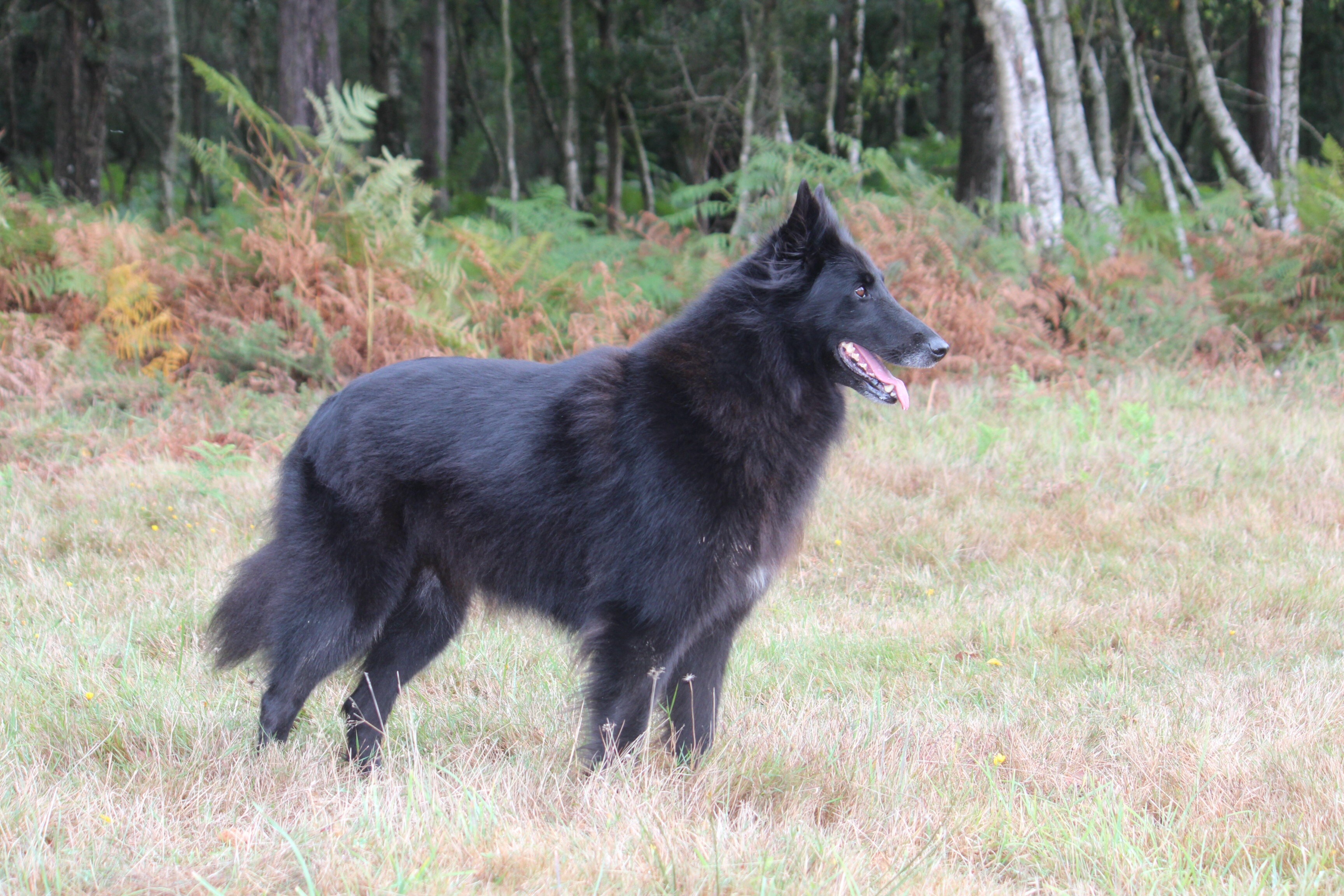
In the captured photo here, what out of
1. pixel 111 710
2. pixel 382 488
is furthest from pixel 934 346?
pixel 111 710

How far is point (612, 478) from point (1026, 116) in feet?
25.2

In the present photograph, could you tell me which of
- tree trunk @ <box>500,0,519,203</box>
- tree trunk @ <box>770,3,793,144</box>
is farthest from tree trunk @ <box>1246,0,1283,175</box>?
tree trunk @ <box>500,0,519,203</box>

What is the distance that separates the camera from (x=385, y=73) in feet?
55.2

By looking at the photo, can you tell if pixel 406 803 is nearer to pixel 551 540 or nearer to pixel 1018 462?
pixel 551 540

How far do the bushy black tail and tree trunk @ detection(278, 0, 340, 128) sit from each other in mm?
7244

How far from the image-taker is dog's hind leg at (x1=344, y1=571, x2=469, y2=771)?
3311 millimetres

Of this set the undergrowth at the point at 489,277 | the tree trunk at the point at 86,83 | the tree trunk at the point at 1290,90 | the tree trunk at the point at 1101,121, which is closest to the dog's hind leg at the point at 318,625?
the undergrowth at the point at 489,277

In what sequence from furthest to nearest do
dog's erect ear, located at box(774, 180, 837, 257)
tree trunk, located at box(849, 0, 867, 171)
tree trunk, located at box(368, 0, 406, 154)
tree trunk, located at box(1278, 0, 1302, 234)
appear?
tree trunk, located at box(368, 0, 406, 154) < tree trunk, located at box(849, 0, 867, 171) < tree trunk, located at box(1278, 0, 1302, 234) < dog's erect ear, located at box(774, 180, 837, 257)

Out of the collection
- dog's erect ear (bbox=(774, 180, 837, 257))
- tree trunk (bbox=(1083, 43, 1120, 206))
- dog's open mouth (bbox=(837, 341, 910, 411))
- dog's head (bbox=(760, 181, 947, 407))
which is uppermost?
tree trunk (bbox=(1083, 43, 1120, 206))

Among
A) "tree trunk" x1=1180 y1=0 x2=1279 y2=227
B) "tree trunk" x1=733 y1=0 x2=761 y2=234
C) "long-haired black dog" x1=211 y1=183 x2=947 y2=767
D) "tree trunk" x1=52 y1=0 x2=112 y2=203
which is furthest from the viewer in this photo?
"tree trunk" x1=52 y1=0 x2=112 y2=203

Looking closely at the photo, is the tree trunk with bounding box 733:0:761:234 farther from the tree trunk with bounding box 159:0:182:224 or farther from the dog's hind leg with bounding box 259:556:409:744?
the tree trunk with bounding box 159:0:182:224

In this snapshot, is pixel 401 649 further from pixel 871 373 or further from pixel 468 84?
pixel 468 84

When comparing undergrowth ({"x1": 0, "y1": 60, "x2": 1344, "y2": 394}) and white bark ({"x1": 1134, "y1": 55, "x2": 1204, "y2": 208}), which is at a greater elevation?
white bark ({"x1": 1134, "y1": 55, "x2": 1204, "y2": 208})

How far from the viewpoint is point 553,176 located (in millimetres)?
25891
